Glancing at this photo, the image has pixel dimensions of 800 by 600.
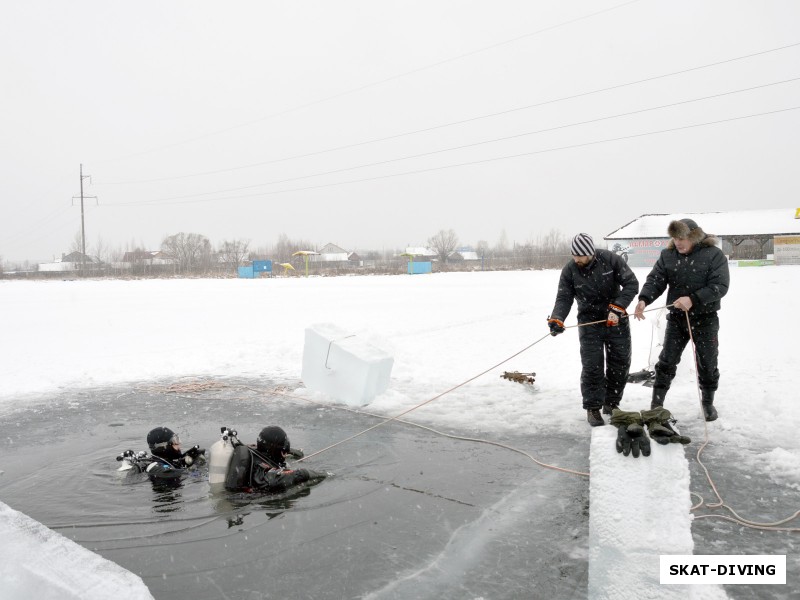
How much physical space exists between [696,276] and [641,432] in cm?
283

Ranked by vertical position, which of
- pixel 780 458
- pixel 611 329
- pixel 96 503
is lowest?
pixel 96 503

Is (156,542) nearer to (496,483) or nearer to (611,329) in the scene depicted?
(496,483)

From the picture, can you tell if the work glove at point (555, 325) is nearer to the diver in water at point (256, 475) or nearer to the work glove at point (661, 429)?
the work glove at point (661, 429)

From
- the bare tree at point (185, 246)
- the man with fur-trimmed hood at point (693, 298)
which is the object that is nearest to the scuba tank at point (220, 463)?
the man with fur-trimmed hood at point (693, 298)

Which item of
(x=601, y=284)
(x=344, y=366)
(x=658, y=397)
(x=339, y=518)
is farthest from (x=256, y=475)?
(x=658, y=397)

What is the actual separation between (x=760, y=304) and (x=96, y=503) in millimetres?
16854

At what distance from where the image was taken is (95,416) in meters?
7.29

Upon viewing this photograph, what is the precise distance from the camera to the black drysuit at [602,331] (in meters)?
6.02

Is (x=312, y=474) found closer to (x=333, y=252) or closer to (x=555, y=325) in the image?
(x=555, y=325)

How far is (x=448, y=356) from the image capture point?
10625 millimetres

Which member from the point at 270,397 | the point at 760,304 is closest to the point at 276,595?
the point at 270,397

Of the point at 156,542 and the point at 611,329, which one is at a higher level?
the point at 611,329

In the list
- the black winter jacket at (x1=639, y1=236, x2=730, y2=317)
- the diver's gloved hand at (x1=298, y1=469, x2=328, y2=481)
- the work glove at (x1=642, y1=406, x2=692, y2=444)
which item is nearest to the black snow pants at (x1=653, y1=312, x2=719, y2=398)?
the black winter jacket at (x1=639, y1=236, x2=730, y2=317)

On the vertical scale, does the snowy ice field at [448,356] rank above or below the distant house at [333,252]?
below
